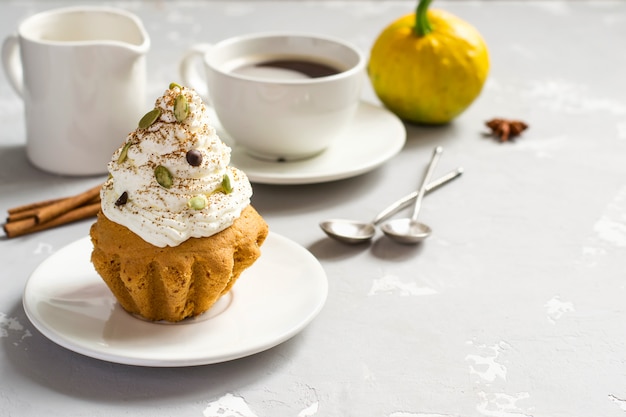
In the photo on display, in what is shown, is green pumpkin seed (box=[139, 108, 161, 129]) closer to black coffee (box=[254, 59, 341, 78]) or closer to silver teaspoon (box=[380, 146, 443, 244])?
silver teaspoon (box=[380, 146, 443, 244])

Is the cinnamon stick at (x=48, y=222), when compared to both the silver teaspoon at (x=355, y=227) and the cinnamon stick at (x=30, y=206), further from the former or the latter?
the silver teaspoon at (x=355, y=227)

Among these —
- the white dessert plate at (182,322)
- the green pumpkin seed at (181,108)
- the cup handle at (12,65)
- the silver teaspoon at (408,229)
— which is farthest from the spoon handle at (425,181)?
the cup handle at (12,65)

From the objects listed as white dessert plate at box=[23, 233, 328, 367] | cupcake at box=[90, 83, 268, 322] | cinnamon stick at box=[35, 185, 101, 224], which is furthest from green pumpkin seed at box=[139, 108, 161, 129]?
cinnamon stick at box=[35, 185, 101, 224]

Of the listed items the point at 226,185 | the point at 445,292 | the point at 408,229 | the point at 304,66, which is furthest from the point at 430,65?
the point at 226,185

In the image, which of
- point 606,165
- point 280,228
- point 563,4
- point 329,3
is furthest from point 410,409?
point 563,4

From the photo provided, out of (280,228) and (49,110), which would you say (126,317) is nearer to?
(280,228)
